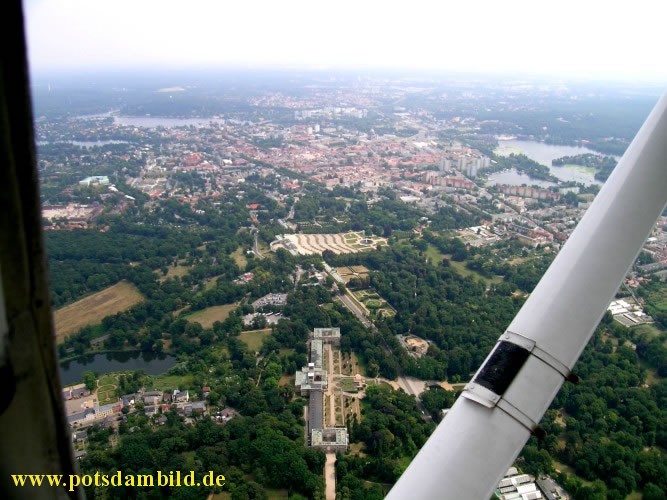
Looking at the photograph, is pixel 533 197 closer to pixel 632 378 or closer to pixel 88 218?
pixel 632 378

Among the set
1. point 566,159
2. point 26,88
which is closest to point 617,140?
point 566,159

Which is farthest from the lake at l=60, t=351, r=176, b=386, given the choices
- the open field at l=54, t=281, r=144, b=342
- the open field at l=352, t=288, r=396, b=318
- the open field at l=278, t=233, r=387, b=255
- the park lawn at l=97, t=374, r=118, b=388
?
the open field at l=278, t=233, r=387, b=255

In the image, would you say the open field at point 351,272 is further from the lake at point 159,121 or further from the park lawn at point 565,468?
the lake at point 159,121

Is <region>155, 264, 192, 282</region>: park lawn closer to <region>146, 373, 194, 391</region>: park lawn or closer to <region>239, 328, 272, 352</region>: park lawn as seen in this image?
<region>239, 328, 272, 352</region>: park lawn

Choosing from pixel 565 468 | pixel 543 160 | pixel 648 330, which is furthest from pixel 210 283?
pixel 543 160

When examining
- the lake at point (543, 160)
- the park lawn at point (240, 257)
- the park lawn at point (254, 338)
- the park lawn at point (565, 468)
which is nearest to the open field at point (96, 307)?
the park lawn at point (240, 257)

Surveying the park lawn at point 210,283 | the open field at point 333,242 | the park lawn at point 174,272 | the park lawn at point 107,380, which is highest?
the open field at point 333,242
